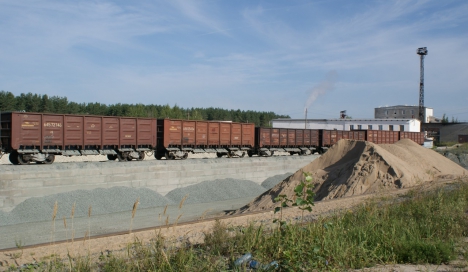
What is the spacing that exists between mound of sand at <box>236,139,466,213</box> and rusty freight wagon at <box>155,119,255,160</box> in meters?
10.2

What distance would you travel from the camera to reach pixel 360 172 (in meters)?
16.6

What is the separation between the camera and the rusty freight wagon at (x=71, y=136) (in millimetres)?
19719

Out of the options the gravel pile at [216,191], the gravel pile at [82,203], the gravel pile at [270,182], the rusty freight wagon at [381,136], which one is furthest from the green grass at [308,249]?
the rusty freight wagon at [381,136]

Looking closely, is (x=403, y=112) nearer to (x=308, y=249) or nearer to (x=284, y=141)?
(x=284, y=141)

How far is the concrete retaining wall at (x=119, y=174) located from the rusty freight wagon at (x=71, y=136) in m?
2.35

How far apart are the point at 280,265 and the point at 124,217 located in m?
13.3

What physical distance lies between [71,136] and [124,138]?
10.6 ft

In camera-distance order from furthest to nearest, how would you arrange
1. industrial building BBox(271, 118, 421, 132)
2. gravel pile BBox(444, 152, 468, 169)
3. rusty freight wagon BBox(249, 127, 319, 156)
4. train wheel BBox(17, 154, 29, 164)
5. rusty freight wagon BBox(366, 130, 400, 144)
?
industrial building BBox(271, 118, 421, 132), rusty freight wagon BBox(366, 130, 400, 144), gravel pile BBox(444, 152, 468, 169), rusty freight wagon BBox(249, 127, 319, 156), train wheel BBox(17, 154, 29, 164)

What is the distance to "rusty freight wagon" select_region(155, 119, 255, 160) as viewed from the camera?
2633 cm

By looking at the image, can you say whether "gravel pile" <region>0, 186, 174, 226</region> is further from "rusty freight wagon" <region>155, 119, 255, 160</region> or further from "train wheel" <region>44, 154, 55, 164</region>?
"rusty freight wagon" <region>155, 119, 255, 160</region>

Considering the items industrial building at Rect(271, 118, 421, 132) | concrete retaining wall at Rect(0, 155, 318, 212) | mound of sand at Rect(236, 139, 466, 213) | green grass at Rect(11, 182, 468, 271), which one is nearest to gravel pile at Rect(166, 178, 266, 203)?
concrete retaining wall at Rect(0, 155, 318, 212)

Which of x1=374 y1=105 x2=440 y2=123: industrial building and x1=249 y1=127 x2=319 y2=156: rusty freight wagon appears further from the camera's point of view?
x1=374 y1=105 x2=440 y2=123: industrial building

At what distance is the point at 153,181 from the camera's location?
21.6 metres

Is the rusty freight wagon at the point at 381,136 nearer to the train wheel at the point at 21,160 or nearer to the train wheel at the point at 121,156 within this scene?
the train wheel at the point at 121,156
